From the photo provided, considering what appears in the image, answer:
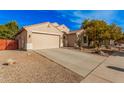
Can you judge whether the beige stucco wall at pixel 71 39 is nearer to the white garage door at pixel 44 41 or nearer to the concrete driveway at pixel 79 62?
the white garage door at pixel 44 41

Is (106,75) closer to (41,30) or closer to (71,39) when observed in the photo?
(41,30)

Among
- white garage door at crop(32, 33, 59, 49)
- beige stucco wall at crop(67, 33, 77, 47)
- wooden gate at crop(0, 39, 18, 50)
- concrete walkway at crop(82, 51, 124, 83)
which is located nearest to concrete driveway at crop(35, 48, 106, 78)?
concrete walkway at crop(82, 51, 124, 83)

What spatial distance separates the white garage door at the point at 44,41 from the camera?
16337mm

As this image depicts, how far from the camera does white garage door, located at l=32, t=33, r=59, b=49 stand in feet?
53.6

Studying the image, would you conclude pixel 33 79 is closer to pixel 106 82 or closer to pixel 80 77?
pixel 80 77

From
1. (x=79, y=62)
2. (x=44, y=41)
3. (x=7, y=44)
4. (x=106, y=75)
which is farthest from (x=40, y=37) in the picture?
(x=106, y=75)

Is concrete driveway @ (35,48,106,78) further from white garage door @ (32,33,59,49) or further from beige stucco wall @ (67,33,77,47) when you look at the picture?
beige stucco wall @ (67,33,77,47)

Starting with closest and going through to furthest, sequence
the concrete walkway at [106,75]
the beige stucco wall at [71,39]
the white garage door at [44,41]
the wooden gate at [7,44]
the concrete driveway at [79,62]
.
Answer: the concrete walkway at [106,75] → the concrete driveway at [79,62] → the white garage door at [44,41] → the wooden gate at [7,44] → the beige stucco wall at [71,39]

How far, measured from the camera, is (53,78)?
518 centimetres

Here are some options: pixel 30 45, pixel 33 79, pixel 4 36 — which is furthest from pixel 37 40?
pixel 4 36

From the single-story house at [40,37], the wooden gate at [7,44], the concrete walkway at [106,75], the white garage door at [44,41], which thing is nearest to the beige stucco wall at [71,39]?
the single-story house at [40,37]

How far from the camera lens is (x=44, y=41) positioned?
17422mm
